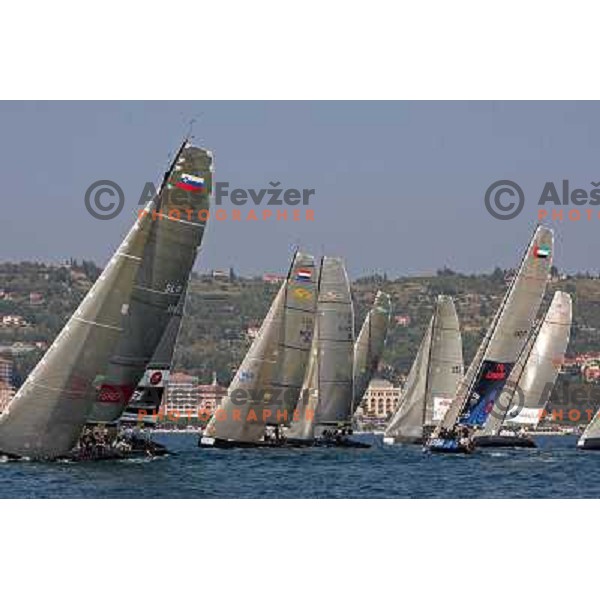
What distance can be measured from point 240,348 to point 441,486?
2407 inches

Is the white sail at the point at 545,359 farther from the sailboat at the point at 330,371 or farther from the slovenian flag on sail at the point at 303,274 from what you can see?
the slovenian flag on sail at the point at 303,274

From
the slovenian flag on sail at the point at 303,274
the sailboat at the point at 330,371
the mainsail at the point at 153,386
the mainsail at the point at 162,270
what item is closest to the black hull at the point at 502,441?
the sailboat at the point at 330,371

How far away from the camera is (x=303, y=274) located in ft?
168

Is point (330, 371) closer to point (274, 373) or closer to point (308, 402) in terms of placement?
point (308, 402)

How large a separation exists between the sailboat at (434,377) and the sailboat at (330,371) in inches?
154

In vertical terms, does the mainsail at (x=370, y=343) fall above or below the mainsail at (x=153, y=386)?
above

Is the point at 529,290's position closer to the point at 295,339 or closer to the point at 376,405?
the point at 295,339

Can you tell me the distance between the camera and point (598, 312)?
85.3m

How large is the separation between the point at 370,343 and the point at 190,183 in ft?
87.4

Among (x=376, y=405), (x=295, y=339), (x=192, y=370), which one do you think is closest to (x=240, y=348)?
(x=192, y=370)

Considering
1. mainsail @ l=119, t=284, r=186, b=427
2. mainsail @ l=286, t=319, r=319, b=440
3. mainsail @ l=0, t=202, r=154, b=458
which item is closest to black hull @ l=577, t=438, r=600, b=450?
mainsail @ l=286, t=319, r=319, b=440

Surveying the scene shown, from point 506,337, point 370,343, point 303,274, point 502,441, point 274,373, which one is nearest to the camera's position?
point 506,337

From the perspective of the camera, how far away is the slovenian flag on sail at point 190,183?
3688 centimetres

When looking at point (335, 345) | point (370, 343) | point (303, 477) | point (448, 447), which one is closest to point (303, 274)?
point (335, 345)
